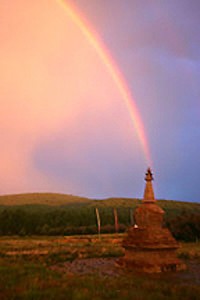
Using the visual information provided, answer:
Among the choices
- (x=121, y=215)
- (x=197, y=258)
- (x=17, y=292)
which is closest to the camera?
(x=17, y=292)

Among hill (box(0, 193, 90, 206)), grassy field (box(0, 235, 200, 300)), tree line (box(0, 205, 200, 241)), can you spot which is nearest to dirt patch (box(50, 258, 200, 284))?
grassy field (box(0, 235, 200, 300))

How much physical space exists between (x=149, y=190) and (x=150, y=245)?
3.25 meters

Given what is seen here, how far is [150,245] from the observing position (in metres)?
18.6

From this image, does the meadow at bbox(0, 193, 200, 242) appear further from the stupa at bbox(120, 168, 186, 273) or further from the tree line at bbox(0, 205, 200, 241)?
the stupa at bbox(120, 168, 186, 273)

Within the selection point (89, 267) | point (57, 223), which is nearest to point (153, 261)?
point (89, 267)

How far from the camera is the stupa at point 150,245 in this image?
60.8ft

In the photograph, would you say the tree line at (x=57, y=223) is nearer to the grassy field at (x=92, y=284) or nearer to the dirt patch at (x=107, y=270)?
the dirt patch at (x=107, y=270)

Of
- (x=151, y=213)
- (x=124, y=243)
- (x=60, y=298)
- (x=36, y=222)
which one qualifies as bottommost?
(x=60, y=298)

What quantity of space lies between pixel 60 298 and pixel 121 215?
7625 cm

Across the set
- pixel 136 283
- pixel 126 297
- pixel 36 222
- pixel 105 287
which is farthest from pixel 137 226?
pixel 36 222

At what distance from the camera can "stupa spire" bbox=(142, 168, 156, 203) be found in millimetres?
20281

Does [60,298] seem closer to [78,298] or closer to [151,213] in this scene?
[78,298]

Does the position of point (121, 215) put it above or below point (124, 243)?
above

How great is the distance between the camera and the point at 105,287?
1305 centimetres
